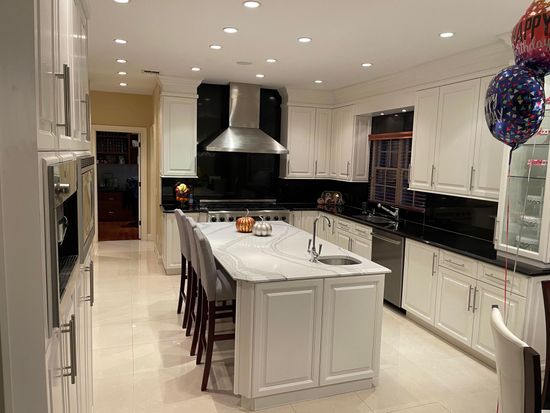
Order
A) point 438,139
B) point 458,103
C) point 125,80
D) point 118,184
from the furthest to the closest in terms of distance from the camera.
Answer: point 118,184, point 125,80, point 438,139, point 458,103

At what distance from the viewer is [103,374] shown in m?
3.08

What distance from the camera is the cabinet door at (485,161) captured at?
Result: 358cm

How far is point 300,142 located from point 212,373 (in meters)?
3.99

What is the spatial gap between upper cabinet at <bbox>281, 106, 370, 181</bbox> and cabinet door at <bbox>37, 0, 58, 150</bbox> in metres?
5.07

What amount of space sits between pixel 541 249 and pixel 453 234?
4.33 feet

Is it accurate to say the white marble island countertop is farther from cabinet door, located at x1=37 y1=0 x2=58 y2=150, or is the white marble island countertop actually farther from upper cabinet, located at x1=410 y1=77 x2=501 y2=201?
cabinet door, located at x1=37 y1=0 x2=58 y2=150

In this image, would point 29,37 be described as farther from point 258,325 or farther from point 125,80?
point 125,80

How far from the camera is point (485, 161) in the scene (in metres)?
3.69

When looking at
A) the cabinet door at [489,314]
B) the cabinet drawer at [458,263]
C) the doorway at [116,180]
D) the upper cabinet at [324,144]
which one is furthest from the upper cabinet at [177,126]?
the cabinet door at [489,314]

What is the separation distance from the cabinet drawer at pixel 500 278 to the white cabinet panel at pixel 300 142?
3.43 m

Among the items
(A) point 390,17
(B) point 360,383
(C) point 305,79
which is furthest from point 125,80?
(B) point 360,383

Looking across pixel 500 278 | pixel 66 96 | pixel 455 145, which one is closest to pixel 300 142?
pixel 455 145

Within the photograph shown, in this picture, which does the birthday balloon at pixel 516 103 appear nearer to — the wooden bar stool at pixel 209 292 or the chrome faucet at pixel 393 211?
the wooden bar stool at pixel 209 292

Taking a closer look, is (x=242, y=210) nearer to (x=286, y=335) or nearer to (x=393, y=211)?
(x=393, y=211)
